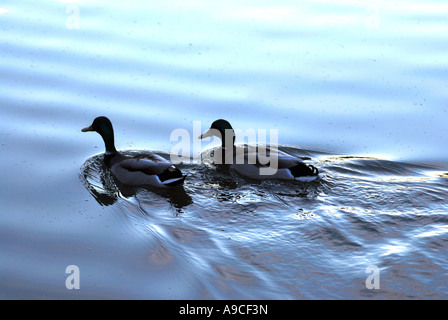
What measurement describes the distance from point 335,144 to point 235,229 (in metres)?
3.36

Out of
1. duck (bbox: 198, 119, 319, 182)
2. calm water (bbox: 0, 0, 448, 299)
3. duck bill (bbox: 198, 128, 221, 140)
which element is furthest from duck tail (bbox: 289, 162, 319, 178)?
duck bill (bbox: 198, 128, 221, 140)

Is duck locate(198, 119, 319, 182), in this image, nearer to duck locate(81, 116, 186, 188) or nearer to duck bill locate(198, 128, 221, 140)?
duck bill locate(198, 128, 221, 140)

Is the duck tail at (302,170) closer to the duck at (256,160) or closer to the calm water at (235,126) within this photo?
the duck at (256,160)

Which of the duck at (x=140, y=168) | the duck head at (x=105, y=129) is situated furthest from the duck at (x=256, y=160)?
the duck head at (x=105, y=129)

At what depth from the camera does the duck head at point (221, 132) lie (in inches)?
398

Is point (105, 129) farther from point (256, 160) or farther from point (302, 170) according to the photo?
point (302, 170)

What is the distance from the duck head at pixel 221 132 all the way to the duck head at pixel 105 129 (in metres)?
1.35

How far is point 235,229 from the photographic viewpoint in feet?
25.0

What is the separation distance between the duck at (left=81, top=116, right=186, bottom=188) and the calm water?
0.59 feet

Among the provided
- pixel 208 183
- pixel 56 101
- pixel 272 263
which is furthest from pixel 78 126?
pixel 272 263

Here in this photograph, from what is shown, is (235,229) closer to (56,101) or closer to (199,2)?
(56,101)

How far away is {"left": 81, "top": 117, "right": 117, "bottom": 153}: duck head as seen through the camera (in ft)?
31.5

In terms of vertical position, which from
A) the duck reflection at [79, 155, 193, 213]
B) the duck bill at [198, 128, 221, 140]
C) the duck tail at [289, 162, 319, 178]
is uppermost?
the duck bill at [198, 128, 221, 140]

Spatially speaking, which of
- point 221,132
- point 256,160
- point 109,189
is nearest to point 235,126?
point 221,132
